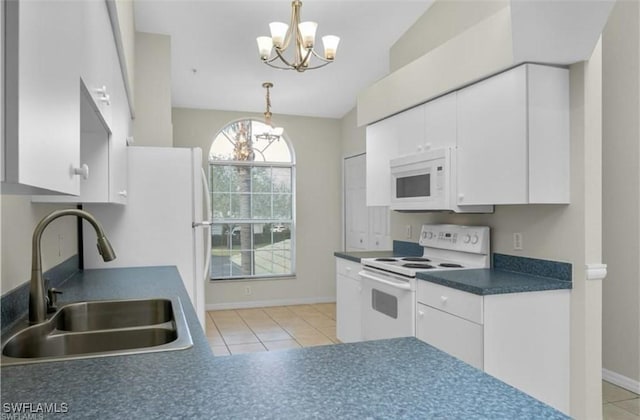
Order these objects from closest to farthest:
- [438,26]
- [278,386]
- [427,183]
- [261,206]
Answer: [278,386] → [427,183] → [438,26] → [261,206]

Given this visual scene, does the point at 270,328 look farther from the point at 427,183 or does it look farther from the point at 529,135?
the point at 529,135

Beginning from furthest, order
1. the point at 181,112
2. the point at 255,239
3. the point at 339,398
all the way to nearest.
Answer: the point at 255,239 → the point at 181,112 → the point at 339,398

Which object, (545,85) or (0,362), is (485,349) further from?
(0,362)

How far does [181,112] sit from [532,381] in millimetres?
5009

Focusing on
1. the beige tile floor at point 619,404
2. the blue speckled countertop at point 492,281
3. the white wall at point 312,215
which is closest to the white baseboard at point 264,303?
the white wall at point 312,215

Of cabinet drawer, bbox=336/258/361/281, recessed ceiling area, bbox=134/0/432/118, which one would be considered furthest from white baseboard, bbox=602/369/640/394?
recessed ceiling area, bbox=134/0/432/118

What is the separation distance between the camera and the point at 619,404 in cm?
298

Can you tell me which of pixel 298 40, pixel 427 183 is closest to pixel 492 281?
pixel 427 183

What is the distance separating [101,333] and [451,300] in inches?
73.5

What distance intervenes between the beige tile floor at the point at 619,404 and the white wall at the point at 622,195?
88mm

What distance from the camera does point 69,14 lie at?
37.5 inches

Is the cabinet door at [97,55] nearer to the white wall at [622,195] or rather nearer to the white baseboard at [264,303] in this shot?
the white wall at [622,195]

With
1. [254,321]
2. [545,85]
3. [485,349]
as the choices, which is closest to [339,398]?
[485,349]

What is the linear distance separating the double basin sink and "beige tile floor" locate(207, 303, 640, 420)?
7.58 ft
